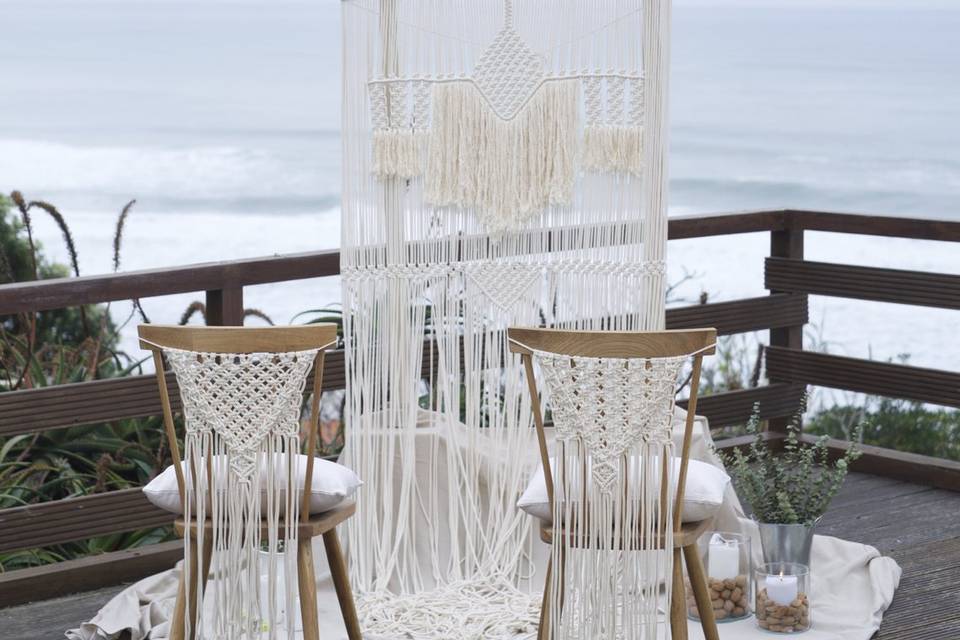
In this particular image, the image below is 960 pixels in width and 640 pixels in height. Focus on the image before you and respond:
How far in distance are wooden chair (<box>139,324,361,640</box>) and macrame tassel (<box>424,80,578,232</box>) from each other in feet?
2.77

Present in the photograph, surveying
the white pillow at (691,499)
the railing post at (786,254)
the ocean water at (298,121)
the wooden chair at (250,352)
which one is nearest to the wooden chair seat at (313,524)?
the wooden chair at (250,352)

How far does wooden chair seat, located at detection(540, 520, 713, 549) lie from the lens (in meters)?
2.40

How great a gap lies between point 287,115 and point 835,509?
16.4 metres

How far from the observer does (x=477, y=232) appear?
3197 mm

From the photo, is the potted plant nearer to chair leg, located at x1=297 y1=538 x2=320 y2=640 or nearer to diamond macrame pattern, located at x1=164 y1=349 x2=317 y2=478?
chair leg, located at x1=297 y1=538 x2=320 y2=640

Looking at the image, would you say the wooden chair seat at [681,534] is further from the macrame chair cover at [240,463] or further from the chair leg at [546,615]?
the macrame chair cover at [240,463]

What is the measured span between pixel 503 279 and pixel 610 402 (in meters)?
0.92

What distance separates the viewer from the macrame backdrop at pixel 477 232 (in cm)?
308

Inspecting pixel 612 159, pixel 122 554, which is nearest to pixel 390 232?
pixel 612 159

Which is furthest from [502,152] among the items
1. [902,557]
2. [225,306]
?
[902,557]

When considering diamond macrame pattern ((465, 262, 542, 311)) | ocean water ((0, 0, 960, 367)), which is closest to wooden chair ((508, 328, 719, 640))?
diamond macrame pattern ((465, 262, 542, 311))

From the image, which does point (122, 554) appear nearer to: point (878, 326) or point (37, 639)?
point (37, 639)

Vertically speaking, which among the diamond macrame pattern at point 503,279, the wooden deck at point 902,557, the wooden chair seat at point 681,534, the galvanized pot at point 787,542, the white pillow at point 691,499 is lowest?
the wooden deck at point 902,557

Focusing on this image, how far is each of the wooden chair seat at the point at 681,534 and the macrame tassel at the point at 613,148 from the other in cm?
98
